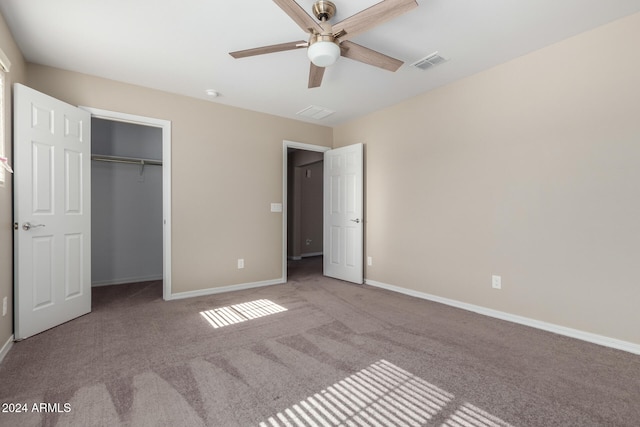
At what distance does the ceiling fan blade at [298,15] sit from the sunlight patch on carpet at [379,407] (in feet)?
7.30

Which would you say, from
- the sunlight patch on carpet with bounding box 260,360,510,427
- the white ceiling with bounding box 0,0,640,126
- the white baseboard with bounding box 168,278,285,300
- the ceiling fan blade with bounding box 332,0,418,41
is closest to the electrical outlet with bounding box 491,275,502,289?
the sunlight patch on carpet with bounding box 260,360,510,427

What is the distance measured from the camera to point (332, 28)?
200 cm

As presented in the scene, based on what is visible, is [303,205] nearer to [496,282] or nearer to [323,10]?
[496,282]

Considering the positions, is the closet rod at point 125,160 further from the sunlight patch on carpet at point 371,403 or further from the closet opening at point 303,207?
the sunlight patch on carpet at point 371,403

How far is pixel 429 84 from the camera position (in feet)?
11.1

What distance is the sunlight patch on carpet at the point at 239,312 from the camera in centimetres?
289

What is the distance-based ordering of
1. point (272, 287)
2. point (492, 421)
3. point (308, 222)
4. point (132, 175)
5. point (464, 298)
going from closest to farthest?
point (492, 421)
point (464, 298)
point (272, 287)
point (132, 175)
point (308, 222)

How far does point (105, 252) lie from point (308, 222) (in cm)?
408

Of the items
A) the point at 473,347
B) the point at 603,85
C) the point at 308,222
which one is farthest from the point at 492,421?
the point at 308,222

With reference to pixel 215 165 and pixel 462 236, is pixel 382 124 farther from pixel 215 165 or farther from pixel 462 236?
pixel 215 165

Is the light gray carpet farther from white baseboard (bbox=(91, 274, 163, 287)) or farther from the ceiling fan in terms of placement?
the ceiling fan

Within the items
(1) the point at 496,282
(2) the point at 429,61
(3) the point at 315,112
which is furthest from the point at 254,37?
(1) the point at 496,282

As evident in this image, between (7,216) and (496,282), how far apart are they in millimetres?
4274

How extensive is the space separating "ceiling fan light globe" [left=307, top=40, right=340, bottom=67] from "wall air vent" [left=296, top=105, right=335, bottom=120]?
1.96 metres
